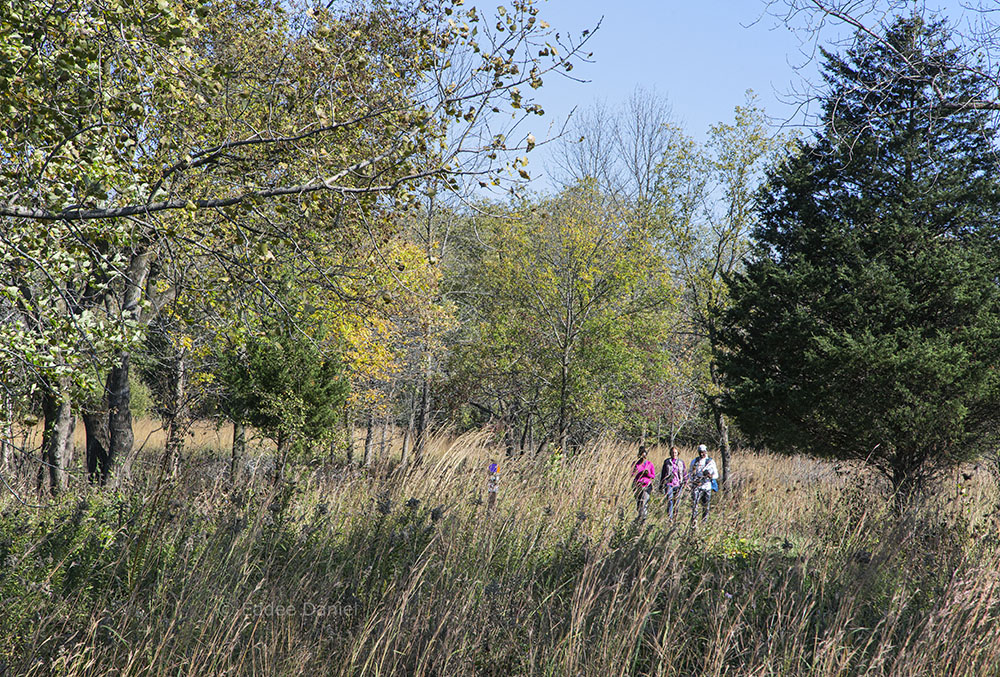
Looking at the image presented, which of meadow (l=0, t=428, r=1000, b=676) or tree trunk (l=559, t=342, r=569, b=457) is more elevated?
tree trunk (l=559, t=342, r=569, b=457)

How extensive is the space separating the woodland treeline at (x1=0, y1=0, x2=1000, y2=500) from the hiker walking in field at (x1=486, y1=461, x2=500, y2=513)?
26.5 inches

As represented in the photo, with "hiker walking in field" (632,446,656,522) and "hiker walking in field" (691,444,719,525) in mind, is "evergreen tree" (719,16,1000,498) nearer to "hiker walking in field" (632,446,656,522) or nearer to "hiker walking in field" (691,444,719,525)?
"hiker walking in field" (691,444,719,525)

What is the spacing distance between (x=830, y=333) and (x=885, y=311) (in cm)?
79

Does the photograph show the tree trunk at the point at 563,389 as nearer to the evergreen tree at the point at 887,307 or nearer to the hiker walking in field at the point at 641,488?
the evergreen tree at the point at 887,307

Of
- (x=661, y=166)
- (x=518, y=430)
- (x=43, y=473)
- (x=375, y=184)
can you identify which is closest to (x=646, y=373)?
(x=661, y=166)

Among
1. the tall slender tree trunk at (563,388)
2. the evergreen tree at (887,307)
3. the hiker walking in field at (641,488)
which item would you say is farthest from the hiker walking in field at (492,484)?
the tall slender tree trunk at (563,388)

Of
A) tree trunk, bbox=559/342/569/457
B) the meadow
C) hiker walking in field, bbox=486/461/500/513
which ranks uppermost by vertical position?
tree trunk, bbox=559/342/569/457

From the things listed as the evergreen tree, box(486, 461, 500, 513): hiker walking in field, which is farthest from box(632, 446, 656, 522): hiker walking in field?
the evergreen tree

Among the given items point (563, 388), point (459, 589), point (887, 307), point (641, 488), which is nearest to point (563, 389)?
point (563, 388)

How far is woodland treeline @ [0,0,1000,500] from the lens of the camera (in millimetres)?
4555

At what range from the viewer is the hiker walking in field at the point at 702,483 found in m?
5.74

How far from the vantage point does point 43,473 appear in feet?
29.8

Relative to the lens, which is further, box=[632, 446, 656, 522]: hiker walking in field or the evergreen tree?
the evergreen tree

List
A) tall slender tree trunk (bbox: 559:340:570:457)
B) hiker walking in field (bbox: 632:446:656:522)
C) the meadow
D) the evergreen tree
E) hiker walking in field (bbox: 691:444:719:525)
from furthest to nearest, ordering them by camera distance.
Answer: tall slender tree trunk (bbox: 559:340:570:457) → the evergreen tree → hiker walking in field (bbox: 691:444:719:525) → hiker walking in field (bbox: 632:446:656:522) → the meadow
